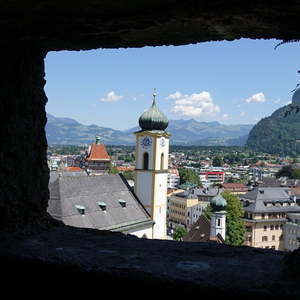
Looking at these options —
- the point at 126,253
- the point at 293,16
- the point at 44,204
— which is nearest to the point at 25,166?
the point at 44,204

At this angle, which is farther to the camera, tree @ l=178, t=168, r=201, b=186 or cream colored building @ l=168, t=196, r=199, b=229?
tree @ l=178, t=168, r=201, b=186

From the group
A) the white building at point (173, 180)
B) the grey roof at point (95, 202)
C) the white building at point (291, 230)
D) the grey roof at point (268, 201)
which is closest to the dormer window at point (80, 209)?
the grey roof at point (95, 202)

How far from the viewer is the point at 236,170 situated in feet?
510

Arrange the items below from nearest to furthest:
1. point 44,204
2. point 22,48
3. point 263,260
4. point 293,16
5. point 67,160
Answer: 1. point 293,16
2. point 263,260
3. point 22,48
4. point 44,204
5. point 67,160

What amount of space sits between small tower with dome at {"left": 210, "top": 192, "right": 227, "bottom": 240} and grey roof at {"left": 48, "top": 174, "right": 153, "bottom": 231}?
1012 cm

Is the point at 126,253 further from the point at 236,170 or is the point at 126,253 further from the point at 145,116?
the point at 236,170

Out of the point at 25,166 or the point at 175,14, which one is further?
the point at 25,166

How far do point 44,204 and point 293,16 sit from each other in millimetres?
1896

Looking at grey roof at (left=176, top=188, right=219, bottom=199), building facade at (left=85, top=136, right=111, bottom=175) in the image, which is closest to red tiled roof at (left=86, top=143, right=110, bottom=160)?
building facade at (left=85, top=136, right=111, bottom=175)

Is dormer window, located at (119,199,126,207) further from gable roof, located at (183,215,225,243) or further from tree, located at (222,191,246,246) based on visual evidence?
tree, located at (222,191,246,246)

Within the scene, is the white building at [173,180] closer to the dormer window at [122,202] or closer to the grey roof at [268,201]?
the grey roof at [268,201]

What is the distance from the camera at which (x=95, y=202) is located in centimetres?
2517

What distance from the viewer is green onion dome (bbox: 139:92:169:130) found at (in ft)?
120

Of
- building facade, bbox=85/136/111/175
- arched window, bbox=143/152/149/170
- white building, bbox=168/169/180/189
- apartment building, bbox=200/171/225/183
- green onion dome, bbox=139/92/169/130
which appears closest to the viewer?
arched window, bbox=143/152/149/170
